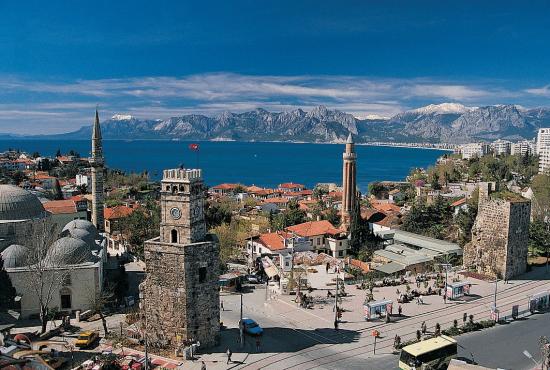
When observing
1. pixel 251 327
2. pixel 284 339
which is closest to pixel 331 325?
pixel 284 339

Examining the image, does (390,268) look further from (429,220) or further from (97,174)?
(97,174)

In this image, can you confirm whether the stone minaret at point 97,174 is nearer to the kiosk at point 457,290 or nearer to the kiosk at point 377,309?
the kiosk at point 377,309

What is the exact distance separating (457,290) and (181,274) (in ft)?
57.0

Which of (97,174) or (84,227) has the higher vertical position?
(97,174)

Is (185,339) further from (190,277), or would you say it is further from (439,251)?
(439,251)

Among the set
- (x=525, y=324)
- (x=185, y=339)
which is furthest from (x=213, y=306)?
(x=525, y=324)

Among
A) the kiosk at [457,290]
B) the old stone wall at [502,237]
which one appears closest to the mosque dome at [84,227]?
the kiosk at [457,290]

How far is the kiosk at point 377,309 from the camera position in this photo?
25.8 m

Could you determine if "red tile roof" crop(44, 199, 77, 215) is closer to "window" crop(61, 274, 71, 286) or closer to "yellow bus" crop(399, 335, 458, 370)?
"window" crop(61, 274, 71, 286)

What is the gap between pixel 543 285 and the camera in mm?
31000

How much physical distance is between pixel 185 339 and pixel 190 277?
2.83 m

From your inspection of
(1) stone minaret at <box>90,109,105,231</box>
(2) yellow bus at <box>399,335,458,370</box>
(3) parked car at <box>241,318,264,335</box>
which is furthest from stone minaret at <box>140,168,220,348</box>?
(1) stone minaret at <box>90,109,105,231</box>

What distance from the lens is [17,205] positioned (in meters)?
32.2

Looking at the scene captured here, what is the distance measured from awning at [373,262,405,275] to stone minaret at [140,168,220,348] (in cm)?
1715
